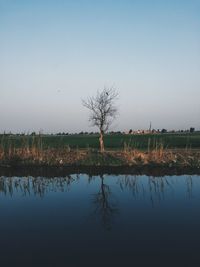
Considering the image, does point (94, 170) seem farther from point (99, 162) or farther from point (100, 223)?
point (100, 223)

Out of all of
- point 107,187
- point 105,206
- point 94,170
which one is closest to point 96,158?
point 94,170

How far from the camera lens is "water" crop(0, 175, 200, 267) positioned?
8.59 metres

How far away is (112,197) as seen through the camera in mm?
16297

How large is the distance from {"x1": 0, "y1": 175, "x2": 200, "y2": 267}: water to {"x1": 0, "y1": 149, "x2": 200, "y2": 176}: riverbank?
4.12 meters

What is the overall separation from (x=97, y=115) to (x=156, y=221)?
22.5m

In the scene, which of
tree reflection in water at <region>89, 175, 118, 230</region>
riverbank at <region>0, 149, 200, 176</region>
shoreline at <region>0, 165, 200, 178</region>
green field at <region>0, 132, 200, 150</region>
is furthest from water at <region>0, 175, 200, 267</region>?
green field at <region>0, 132, 200, 150</region>

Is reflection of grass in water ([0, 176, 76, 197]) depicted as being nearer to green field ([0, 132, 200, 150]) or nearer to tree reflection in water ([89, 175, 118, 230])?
tree reflection in water ([89, 175, 118, 230])

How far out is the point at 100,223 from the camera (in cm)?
1163

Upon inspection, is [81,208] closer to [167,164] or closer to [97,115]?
[167,164]

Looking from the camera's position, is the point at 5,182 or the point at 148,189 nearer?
the point at 148,189

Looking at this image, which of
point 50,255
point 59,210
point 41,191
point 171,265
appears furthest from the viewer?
point 41,191

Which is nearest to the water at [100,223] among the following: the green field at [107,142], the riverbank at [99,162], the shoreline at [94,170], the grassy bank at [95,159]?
the shoreline at [94,170]

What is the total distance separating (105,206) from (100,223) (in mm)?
2735

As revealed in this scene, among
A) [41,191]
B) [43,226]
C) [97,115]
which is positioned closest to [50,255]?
[43,226]
